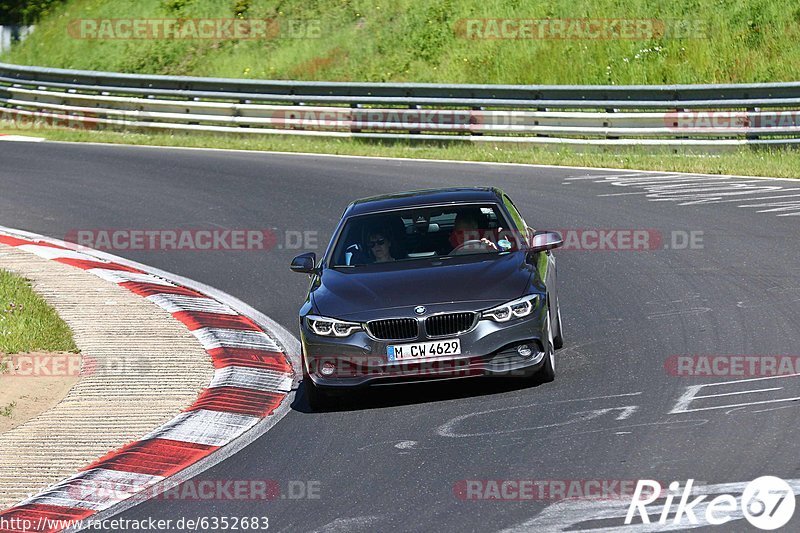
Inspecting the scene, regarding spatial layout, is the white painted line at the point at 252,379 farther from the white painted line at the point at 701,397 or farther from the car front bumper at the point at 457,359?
the white painted line at the point at 701,397

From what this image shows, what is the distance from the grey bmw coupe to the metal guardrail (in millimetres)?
11881

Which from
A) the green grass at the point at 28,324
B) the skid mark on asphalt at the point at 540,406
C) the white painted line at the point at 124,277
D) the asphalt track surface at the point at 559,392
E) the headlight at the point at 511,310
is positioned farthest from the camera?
the white painted line at the point at 124,277

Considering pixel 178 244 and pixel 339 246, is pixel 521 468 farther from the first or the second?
pixel 178 244

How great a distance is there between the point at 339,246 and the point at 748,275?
4.47 metres

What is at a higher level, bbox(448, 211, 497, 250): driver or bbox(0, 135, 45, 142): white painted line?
bbox(0, 135, 45, 142): white painted line

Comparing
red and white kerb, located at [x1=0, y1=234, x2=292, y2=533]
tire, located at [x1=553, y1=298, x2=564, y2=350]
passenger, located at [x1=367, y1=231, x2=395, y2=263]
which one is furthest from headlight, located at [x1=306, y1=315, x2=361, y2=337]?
tire, located at [x1=553, y1=298, x2=564, y2=350]

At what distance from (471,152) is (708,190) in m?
6.01

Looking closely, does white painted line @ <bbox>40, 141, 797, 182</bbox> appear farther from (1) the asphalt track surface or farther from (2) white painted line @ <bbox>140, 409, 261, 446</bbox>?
(2) white painted line @ <bbox>140, 409, 261, 446</bbox>

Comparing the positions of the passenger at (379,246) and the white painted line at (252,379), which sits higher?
the passenger at (379,246)

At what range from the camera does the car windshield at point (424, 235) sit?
10242 mm

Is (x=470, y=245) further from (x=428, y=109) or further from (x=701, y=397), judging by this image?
(x=428, y=109)

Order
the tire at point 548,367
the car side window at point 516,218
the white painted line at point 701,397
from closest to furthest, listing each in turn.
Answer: the white painted line at point 701,397 < the tire at point 548,367 < the car side window at point 516,218

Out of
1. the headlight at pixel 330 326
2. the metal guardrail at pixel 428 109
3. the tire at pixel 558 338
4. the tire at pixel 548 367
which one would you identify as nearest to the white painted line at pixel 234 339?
the headlight at pixel 330 326

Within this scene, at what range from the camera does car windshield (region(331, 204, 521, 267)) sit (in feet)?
33.6
